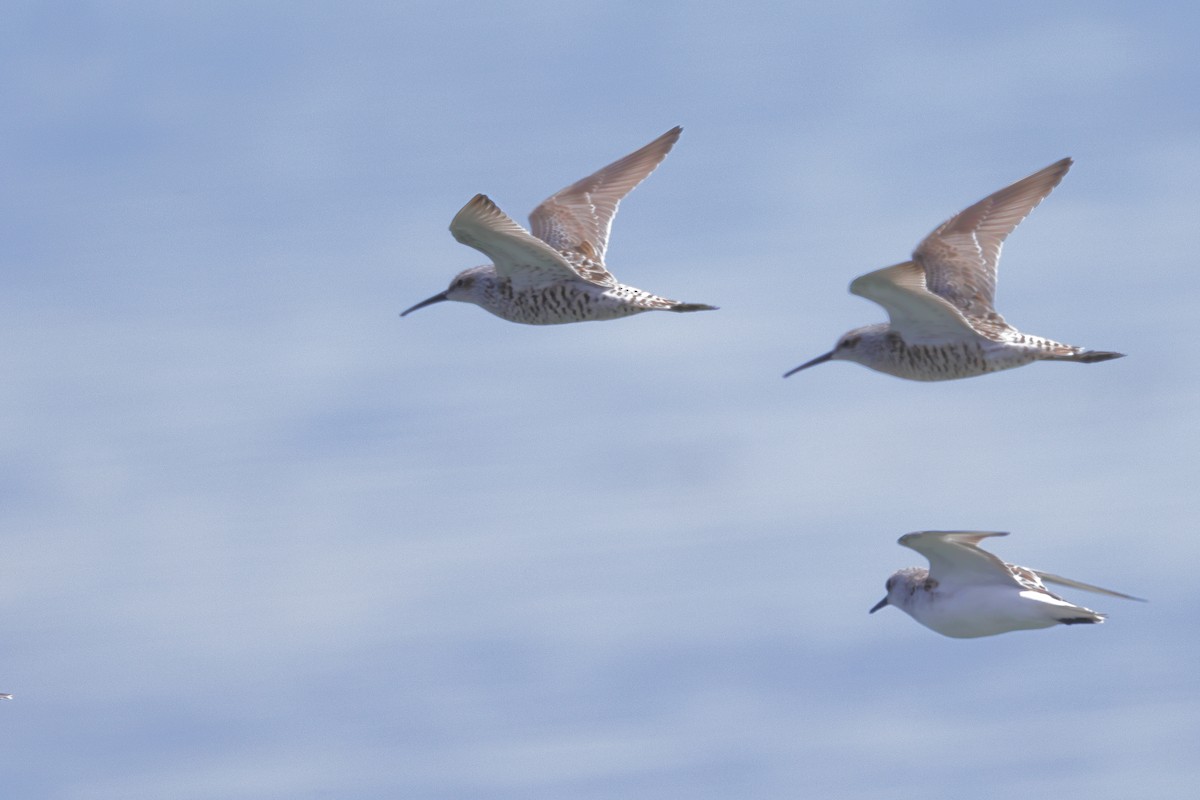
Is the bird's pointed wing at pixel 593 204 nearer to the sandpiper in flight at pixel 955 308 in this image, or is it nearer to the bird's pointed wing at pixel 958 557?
the sandpiper in flight at pixel 955 308

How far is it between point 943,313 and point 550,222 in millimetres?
6351

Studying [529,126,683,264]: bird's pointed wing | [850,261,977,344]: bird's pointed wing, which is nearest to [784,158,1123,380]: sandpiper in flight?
[850,261,977,344]: bird's pointed wing

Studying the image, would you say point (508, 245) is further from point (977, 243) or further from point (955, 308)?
point (977, 243)

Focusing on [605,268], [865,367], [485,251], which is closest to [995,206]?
[865,367]

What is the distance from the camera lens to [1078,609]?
21.7 meters

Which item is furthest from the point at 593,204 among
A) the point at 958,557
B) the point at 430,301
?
the point at 958,557

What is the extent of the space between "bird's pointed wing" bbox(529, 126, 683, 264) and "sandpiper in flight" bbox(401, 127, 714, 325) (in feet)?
0.04

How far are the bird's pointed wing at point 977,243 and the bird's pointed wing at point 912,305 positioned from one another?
92 centimetres

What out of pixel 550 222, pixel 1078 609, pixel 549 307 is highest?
pixel 550 222

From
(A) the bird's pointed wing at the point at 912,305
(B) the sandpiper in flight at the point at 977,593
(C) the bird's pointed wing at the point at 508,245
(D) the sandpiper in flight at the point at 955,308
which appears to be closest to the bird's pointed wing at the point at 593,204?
(C) the bird's pointed wing at the point at 508,245

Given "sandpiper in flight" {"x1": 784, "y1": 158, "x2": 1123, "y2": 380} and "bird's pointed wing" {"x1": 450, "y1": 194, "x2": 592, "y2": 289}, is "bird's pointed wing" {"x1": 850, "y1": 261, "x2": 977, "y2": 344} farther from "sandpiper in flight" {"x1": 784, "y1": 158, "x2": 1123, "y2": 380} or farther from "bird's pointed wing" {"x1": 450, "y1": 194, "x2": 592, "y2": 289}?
"bird's pointed wing" {"x1": 450, "y1": 194, "x2": 592, "y2": 289}

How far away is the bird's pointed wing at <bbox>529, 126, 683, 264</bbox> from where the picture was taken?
27.3m

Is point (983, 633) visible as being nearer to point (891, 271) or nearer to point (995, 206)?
point (891, 271)

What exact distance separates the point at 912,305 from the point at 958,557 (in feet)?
8.80
